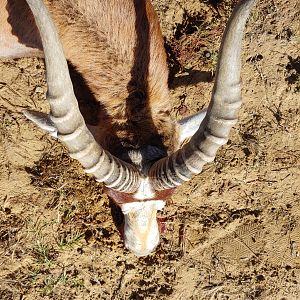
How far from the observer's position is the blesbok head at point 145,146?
4828 millimetres

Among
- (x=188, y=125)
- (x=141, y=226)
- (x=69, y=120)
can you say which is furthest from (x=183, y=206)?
(x=69, y=120)

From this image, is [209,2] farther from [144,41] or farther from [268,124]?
[144,41]

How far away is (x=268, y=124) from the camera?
27.9 ft

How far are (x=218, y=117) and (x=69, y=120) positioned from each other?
1.28 m

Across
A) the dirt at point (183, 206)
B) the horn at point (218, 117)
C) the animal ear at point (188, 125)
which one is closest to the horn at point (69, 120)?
the horn at point (218, 117)

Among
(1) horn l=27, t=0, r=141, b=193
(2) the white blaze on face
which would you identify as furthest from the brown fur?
(2) the white blaze on face

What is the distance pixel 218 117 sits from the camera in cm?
527

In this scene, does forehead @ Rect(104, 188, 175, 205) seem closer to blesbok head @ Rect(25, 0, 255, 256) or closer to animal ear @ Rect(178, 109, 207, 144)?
blesbok head @ Rect(25, 0, 255, 256)

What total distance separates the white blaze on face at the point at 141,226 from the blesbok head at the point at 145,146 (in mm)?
11

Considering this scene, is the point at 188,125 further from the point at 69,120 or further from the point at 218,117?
the point at 69,120

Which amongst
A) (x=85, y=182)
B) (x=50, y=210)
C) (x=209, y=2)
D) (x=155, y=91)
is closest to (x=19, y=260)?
(x=50, y=210)

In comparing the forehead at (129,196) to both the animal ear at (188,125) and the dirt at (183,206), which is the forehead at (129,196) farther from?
the dirt at (183,206)

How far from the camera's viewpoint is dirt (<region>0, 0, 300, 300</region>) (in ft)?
26.7

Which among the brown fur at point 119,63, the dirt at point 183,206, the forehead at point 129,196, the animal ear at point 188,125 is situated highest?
the brown fur at point 119,63
